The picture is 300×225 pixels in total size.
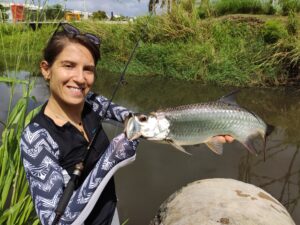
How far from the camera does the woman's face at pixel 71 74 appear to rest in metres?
2.07

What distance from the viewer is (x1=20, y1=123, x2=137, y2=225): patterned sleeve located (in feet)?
5.70

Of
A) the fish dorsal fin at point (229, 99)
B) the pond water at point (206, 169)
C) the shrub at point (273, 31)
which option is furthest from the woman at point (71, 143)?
the shrub at point (273, 31)

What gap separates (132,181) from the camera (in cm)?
547

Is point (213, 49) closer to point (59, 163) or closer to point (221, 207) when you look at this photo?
point (221, 207)

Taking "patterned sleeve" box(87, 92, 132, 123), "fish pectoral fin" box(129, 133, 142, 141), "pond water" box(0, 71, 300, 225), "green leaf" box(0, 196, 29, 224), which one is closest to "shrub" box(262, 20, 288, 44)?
"pond water" box(0, 71, 300, 225)

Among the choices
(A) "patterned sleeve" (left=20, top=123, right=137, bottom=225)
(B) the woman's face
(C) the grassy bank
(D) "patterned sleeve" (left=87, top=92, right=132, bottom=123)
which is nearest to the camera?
(A) "patterned sleeve" (left=20, top=123, right=137, bottom=225)

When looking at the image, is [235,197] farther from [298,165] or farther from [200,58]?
[200,58]

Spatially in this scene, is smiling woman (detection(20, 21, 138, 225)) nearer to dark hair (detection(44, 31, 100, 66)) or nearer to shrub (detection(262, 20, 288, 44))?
dark hair (detection(44, 31, 100, 66))

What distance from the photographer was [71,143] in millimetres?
2020

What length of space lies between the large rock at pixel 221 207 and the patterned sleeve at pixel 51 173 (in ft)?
5.08

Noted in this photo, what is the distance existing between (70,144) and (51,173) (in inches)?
10.9

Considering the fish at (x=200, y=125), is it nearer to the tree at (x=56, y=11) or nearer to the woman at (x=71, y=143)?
the woman at (x=71, y=143)

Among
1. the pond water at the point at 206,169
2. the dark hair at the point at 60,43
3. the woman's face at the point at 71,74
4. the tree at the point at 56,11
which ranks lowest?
the pond water at the point at 206,169

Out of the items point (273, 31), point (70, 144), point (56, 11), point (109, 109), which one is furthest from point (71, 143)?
point (273, 31)
